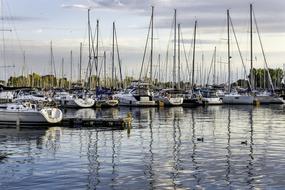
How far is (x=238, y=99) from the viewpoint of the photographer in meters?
112

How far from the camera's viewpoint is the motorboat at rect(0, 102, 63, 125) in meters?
52.1

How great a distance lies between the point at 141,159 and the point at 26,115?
24.1 m

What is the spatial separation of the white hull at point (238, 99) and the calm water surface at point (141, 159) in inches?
2466

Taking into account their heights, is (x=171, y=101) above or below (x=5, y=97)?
below

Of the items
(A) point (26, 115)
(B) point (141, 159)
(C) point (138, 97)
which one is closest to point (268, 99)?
(C) point (138, 97)

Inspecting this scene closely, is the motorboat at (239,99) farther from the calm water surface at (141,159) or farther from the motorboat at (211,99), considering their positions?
the calm water surface at (141,159)

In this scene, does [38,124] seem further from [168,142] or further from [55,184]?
[55,184]

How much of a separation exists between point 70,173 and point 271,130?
29035 millimetres

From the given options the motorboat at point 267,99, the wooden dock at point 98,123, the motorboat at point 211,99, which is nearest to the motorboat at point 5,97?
the wooden dock at point 98,123

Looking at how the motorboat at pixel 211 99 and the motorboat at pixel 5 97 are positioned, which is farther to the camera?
the motorboat at pixel 211 99

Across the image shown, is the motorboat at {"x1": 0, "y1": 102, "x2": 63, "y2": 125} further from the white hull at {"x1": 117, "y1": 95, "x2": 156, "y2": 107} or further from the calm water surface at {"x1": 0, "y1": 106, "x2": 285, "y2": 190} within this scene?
the white hull at {"x1": 117, "y1": 95, "x2": 156, "y2": 107}

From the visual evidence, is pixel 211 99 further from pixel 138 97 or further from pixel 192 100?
pixel 138 97

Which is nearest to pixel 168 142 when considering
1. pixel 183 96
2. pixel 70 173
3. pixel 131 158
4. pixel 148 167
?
pixel 131 158

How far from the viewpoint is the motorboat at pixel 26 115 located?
52.1m
